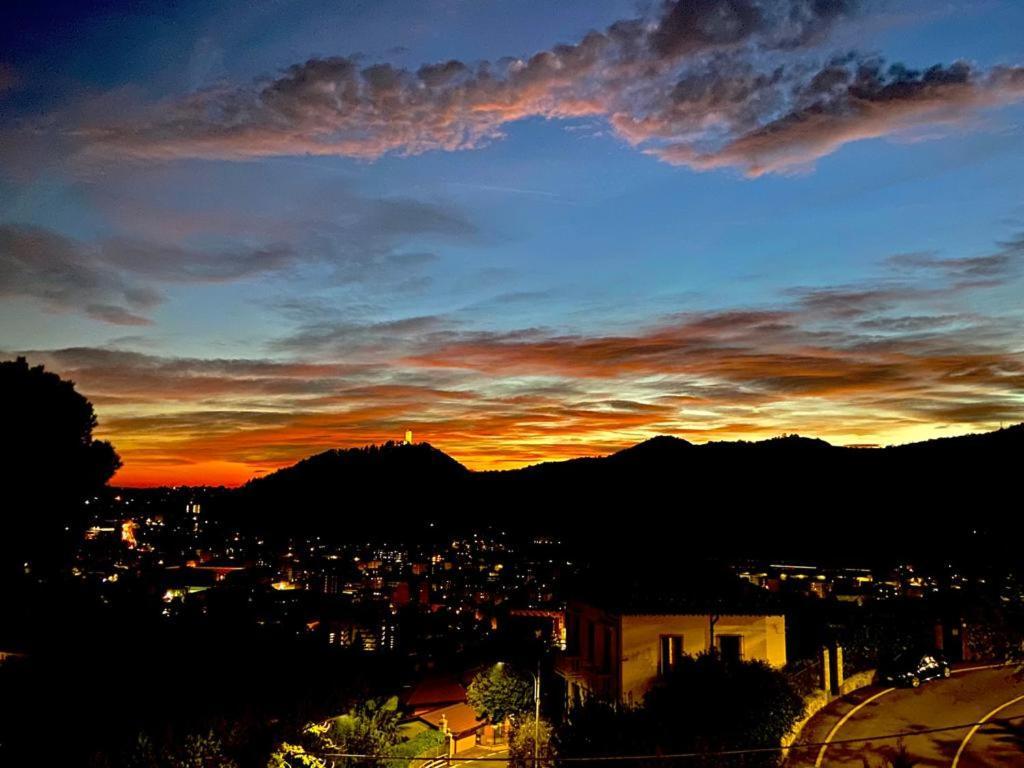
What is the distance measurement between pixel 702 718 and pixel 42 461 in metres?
19.5

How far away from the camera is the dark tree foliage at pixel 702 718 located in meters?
15.5

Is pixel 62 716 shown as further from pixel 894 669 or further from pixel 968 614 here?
pixel 968 614

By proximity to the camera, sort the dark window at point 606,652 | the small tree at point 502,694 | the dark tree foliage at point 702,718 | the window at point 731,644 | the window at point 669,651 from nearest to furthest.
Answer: the dark tree foliage at point 702,718 → the window at point 669,651 → the window at point 731,644 → the dark window at point 606,652 → the small tree at point 502,694

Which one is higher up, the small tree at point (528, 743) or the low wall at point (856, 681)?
the low wall at point (856, 681)

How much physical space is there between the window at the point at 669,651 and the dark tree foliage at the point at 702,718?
225 cm

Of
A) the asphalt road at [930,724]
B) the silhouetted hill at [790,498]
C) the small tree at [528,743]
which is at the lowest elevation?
the small tree at [528,743]

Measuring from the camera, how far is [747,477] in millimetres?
54781

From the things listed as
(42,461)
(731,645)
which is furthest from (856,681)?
(42,461)

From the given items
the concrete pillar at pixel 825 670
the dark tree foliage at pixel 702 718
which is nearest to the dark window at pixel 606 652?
the dark tree foliage at pixel 702 718

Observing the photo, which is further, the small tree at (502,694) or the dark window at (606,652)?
the small tree at (502,694)

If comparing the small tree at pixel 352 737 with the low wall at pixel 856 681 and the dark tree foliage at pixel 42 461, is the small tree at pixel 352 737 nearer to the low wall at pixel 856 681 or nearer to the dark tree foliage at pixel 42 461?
the low wall at pixel 856 681

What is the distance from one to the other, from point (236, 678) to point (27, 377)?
11.4 m

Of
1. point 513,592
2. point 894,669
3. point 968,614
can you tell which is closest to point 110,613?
point 894,669

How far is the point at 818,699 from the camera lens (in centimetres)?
1995
